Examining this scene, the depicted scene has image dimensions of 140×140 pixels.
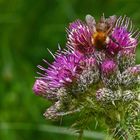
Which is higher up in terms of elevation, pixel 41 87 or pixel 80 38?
pixel 80 38

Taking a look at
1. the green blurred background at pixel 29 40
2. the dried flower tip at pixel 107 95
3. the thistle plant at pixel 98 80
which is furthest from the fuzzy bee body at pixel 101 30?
the green blurred background at pixel 29 40

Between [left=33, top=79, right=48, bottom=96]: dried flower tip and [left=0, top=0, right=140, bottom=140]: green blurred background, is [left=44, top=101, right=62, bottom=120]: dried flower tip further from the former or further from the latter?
[left=0, top=0, right=140, bottom=140]: green blurred background

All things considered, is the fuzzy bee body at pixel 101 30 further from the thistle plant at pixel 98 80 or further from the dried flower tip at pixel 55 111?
the dried flower tip at pixel 55 111

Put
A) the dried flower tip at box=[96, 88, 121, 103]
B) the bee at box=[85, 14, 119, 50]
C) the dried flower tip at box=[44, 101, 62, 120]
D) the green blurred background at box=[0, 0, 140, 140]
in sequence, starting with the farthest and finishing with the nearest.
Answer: the green blurred background at box=[0, 0, 140, 140]
the bee at box=[85, 14, 119, 50]
the dried flower tip at box=[44, 101, 62, 120]
the dried flower tip at box=[96, 88, 121, 103]

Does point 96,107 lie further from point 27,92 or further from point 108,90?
point 27,92

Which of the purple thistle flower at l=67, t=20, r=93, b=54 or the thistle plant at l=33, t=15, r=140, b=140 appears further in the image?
the purple thistle flower at l=67, t=20, r=93, b=54

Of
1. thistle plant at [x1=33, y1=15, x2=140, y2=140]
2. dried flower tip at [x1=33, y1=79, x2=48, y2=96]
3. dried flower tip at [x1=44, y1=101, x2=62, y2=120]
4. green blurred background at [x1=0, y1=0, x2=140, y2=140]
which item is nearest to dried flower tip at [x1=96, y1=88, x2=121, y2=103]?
thistle plant at [x1=33, y1=15, x2=140, y2=140]

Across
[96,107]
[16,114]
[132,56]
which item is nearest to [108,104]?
[96,107]

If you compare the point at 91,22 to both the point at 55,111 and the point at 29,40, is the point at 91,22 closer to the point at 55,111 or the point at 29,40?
the point at 55,111

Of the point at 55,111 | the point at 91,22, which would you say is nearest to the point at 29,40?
the point at 91,22
